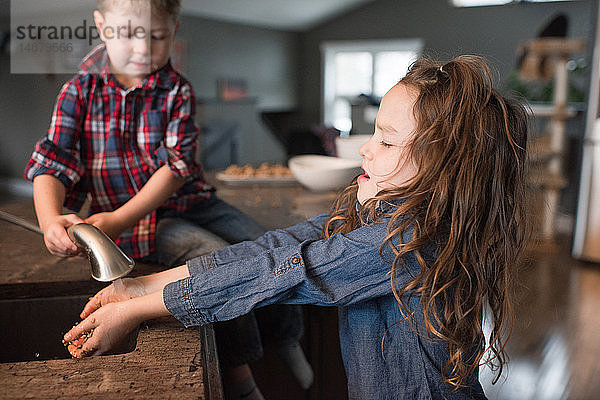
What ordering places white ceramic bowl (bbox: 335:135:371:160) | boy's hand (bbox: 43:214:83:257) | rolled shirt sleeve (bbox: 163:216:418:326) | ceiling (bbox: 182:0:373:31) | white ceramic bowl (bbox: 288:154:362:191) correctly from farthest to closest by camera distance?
1. ceiling (bbox: 182:0:373:31)
2. white ceramic bowl (bbox: 335:135:371:160)
3. white ceramic bowl (bbox: 288:154:362:191)
4. boy's hand (bbox: 43:214:83:257)
5. rolled shirt sleeve (bbox: 163:216:418:326)

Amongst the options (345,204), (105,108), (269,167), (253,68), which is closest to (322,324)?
(345,204)

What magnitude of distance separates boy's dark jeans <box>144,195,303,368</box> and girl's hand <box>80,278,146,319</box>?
242 millimetres

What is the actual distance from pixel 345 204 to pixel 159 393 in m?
0.50

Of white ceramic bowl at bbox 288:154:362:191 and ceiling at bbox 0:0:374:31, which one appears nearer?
white ceramic bowl at bbox 288:154:362:191

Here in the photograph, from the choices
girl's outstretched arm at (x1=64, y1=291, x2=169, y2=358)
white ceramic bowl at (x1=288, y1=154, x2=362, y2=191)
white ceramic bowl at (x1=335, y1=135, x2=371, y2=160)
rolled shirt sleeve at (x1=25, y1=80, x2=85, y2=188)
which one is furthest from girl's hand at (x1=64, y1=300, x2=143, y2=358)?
white ceramic bowl at (x1=335, y1=135, x2=371, y2=160)

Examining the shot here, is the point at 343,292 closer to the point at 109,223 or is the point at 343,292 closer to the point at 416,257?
the point at 416,257

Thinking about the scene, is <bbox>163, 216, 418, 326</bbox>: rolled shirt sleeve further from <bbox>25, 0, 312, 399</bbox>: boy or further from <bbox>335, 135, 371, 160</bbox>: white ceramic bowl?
<bbox>335, 135, 371, 160</bbox>: white ceramic bowl

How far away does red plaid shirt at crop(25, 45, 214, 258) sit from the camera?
111 centimetres

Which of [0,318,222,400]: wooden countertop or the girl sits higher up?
the girl

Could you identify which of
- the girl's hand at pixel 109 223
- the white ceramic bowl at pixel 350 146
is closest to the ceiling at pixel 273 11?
the white ceramic bowl at pixel 350 146

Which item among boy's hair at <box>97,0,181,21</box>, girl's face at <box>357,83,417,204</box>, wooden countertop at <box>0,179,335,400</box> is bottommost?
wooden countertop at <box>0,179,335,400</box>

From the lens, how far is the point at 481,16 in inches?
314

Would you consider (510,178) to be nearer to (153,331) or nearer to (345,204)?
(345,204)

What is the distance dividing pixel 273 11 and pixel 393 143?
23.8ft
